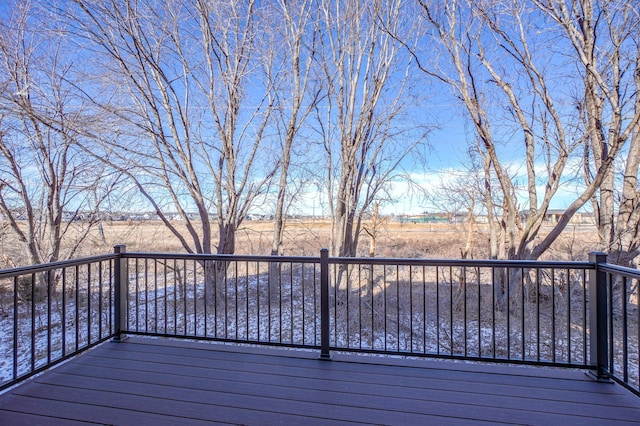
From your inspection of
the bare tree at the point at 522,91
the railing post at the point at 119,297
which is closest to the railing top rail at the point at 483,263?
the railing post at the point at 119,297

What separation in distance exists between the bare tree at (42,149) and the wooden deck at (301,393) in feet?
14.0

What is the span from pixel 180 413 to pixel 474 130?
21.6 ft

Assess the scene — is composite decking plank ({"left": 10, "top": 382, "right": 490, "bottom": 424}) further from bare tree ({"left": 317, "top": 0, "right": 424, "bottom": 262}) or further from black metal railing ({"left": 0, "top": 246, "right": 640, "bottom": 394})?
bare tree ({"left": 317, "top": 0, "right": 424, "bottom": 262})

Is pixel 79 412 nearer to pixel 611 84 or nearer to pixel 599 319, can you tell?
pixel 599 319

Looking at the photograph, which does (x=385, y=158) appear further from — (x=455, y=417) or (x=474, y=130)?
Answer: (x=455, y=417)

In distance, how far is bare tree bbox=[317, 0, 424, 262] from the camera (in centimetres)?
580

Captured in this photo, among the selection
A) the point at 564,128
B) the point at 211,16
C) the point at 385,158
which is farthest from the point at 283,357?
the point at 564,128

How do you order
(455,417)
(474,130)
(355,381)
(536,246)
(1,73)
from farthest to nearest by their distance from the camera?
1. (474,130)
2. (536,246)
3. (1,73)
4. (355,381)
5. (455,417)

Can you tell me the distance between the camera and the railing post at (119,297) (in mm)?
2945

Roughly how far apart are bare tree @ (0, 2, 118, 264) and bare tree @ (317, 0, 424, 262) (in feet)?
13.9

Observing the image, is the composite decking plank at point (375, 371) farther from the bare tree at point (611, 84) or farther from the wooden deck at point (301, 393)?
the bare tree at point (611, 84)

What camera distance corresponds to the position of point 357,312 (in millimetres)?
5699

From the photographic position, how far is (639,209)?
5.16m

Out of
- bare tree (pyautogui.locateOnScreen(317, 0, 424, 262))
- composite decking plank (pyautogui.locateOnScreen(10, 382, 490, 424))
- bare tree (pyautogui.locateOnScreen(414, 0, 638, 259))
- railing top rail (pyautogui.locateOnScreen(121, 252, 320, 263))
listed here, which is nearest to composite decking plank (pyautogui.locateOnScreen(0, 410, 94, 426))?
composite decking plank (pyautogui.locateOnScreen(10, 382, 490, 424))
